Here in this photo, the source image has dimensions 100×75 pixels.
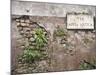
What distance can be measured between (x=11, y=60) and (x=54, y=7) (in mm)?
730

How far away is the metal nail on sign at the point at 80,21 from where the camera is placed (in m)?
2.07

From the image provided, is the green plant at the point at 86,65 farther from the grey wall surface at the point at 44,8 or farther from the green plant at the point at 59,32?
the grey wall surface at the point at 44,8

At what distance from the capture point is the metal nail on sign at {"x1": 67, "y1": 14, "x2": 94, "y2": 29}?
81.4 inches

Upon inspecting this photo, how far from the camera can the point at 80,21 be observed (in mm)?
2102

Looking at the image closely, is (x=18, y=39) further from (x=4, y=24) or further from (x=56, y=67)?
(x=56, y=67)

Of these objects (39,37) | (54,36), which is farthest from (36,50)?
(54,36)

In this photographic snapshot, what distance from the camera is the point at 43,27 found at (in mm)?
1981

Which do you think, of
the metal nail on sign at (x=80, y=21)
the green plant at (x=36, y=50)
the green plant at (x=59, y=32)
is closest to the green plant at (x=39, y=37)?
the green plant at (x=36, y=50)

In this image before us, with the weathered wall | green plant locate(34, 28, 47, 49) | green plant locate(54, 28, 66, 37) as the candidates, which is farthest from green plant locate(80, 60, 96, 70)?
green plant locate(34, 28, 47, 49)

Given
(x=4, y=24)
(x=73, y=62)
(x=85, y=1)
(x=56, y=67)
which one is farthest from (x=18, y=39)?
(x=85, y=1)

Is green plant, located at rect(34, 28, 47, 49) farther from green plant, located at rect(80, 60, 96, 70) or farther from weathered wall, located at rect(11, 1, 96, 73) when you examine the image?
green plant, located at rect(80, 60, 96, 70)

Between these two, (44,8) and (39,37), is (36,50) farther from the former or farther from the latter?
(44,8)

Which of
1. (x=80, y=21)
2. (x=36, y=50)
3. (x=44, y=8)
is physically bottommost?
(x=36, y=50)

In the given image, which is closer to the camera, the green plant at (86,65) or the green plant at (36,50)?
the green plant at (36,50)
